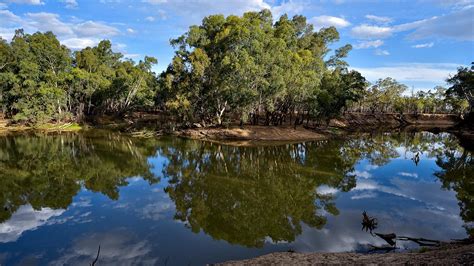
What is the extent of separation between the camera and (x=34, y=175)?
79.2ft

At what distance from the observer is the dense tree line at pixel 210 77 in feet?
147

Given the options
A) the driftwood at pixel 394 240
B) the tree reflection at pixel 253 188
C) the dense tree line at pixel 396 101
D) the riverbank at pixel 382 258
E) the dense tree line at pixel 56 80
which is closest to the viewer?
the riverbank at pixel 382 258

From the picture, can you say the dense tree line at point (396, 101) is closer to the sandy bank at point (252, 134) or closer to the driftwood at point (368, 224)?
the sandy bank at point (252, 134)

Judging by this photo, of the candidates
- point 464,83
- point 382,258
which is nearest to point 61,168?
point 382,258

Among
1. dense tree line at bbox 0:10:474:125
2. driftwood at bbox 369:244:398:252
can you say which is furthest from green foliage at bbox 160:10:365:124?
driftwood at bbox 369:244:398:252

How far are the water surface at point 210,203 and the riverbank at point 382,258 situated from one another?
56.6 inches

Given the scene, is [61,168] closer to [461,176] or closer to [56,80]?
[461,176]

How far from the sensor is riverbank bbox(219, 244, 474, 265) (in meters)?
8.30

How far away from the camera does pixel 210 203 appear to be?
59.1 feet

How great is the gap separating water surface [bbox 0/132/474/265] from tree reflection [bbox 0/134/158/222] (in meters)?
0.11

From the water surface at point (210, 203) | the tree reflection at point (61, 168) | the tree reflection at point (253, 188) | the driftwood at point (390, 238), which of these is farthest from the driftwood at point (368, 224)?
the tree reflection at point (61, 168)

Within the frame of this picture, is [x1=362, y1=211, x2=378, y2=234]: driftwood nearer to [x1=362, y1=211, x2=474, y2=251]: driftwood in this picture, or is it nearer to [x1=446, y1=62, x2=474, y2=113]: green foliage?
[x1=362, y1=211, x2=474, y2=251]: driftwood

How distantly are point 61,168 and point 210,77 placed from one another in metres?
25.9

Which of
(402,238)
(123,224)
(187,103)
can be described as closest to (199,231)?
(123,224)
